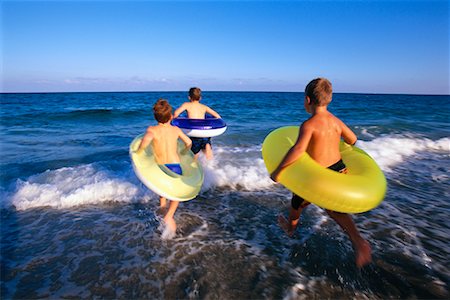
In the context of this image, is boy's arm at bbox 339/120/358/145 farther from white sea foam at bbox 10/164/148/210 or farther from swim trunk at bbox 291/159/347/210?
white sea foam at bbox 10/164/148/210

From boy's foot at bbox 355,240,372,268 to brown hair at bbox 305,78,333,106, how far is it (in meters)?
1.35

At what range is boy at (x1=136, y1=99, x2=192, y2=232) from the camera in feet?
10.8

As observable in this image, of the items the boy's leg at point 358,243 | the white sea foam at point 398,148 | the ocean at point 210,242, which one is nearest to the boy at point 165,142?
the ocean at point 210,242

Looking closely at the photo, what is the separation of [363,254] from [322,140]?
1.11 metres

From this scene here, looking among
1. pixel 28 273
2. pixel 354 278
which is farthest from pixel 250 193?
pixel 28 273

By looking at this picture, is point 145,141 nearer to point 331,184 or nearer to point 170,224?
point 170,224

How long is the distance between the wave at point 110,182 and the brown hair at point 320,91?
255 centimetres

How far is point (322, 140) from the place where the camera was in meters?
2.51

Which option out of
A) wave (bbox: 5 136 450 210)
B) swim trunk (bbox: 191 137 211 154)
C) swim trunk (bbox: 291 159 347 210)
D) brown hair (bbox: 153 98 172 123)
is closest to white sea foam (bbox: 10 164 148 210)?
wave (bbox: 5 136 450 210)

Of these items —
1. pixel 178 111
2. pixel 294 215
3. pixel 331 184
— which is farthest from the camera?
pixel 178 111

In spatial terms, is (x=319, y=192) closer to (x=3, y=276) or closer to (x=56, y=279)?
(x=56, y=279)

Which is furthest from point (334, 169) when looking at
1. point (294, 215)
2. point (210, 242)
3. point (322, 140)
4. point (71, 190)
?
point (71, 190)

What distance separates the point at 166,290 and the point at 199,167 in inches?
65.8

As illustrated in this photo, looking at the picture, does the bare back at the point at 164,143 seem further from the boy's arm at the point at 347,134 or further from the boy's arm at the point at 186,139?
the boy's arm at the point at 347,134
